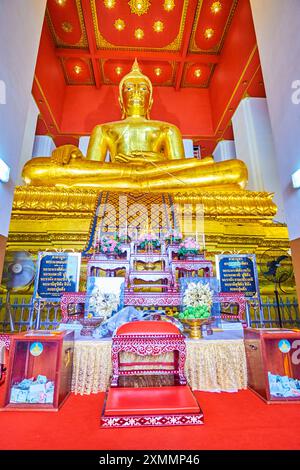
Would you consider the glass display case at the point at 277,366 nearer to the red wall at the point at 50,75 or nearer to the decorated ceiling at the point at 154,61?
the decorated ceiling at the point at 154,61

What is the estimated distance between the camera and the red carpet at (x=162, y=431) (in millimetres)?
911

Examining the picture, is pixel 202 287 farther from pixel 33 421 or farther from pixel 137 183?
pixel 137 183

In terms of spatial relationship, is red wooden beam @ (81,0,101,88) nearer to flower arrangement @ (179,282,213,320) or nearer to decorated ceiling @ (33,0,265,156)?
decorated ceiling @ (33,0,265,156)

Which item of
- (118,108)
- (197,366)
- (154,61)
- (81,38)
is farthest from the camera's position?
(118,108)

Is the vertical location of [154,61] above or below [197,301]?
above

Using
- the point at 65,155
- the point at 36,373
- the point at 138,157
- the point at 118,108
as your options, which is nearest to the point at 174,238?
the point at 36,373

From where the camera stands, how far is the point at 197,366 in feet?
5.04

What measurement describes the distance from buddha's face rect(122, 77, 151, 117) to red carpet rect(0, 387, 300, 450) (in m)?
4.78

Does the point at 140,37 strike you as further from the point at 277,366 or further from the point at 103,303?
the point at 277,366

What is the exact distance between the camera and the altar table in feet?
4.91

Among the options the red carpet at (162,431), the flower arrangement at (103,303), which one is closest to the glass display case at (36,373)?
the red carpet at (162,431)

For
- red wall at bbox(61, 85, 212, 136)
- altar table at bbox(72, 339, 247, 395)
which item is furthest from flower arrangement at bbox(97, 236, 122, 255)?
red wall at bbox(61, 85, 212, 136)

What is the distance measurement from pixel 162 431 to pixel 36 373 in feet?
2.19

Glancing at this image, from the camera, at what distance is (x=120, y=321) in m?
1.84
